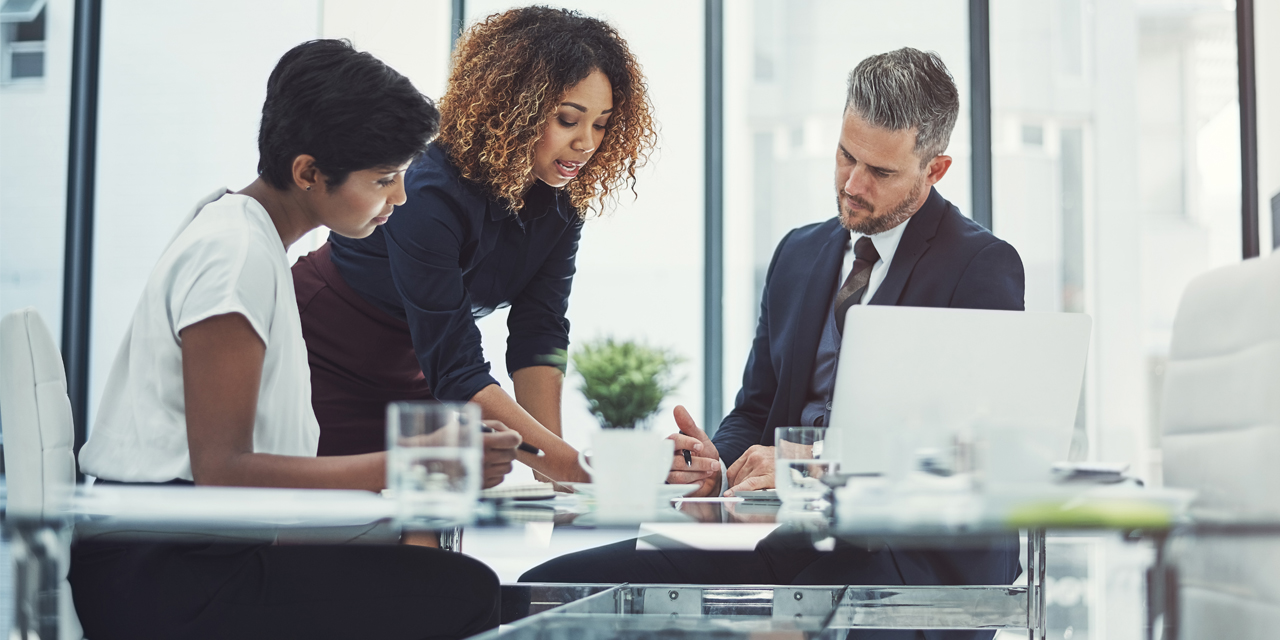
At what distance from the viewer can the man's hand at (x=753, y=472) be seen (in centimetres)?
165

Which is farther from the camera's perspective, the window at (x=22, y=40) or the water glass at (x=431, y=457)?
the window at (x=22, y=40)

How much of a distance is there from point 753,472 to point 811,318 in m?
0.46

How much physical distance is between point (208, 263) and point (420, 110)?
38 centimetres

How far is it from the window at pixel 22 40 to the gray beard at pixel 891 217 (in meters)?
3.43

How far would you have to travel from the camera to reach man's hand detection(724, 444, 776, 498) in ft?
5.41

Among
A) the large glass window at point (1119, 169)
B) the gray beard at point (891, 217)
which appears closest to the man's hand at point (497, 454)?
the gray beard at point (891, 217)

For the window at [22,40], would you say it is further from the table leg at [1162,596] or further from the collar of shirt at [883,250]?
the table leg at [1162,596]

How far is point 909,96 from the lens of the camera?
79.4 inches

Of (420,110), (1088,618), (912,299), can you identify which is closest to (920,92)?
(912,299)

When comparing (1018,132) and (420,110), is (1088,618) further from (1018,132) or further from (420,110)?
(420,110)

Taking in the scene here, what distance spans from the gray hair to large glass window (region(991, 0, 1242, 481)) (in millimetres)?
2125

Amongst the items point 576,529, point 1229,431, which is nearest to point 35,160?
point 576,529

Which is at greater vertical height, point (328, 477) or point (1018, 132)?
point (1018, 132)

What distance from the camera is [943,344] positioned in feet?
4.59
